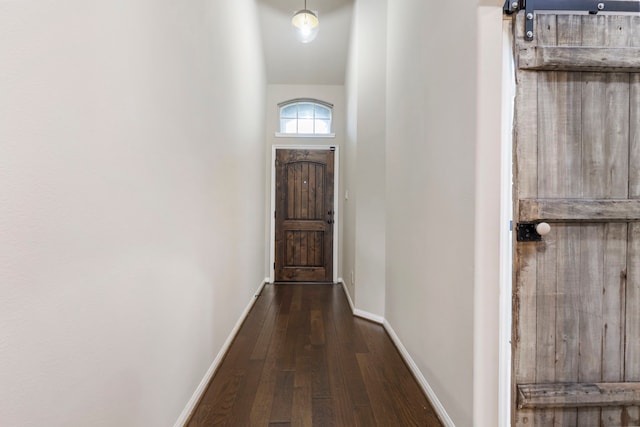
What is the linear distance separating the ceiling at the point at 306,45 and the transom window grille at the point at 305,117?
1.12 feet

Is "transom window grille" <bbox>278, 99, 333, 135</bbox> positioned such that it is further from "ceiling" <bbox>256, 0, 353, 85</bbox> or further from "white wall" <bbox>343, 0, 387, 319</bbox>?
"white wall" <bbox>343, 0, 387, 319</bbox>

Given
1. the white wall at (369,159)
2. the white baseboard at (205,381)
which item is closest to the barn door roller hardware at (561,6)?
the white wall at (369,159)

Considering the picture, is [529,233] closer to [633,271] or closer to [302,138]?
[633,271]

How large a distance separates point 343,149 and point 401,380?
11.2 feet

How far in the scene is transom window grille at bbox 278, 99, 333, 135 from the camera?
16.4 ft

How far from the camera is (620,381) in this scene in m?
1.40

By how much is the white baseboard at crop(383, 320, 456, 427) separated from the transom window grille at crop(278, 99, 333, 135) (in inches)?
131

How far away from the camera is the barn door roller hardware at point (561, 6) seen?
4.59 feet

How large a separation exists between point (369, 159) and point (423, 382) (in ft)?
7.09

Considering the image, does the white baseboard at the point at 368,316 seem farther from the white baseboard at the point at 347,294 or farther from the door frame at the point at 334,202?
the door frame at the point at 334,202

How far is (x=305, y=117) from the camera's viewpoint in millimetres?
5020

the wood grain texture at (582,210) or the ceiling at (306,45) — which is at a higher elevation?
the ceiling at (306,45)

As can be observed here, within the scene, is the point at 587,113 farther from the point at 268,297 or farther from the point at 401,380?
the point at 268,297

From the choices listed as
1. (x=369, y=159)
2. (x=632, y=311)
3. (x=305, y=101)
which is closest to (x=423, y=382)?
(x=632, y=311)
